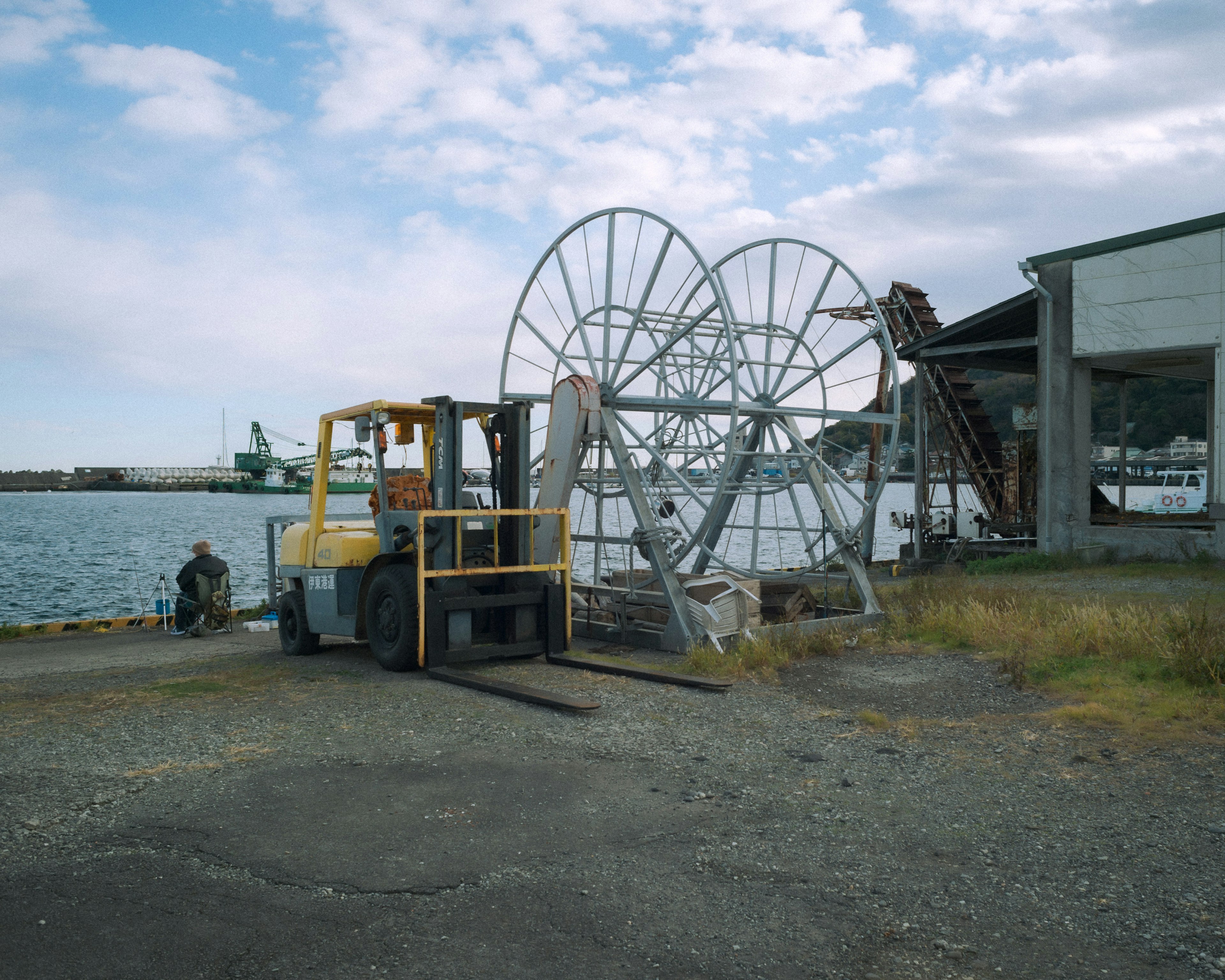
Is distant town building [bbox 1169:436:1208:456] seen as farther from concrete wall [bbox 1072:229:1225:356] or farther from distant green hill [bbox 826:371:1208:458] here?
concrete wall [bbox 1072:229:1225:356]

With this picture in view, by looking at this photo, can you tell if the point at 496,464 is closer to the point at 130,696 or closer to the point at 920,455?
the point at 130,696

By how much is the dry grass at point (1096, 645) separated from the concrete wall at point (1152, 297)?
7.09 m

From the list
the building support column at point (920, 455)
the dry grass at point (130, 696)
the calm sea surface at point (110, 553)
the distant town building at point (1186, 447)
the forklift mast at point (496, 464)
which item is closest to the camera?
the dry grass at point (130, 696)

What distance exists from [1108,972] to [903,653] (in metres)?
7.33

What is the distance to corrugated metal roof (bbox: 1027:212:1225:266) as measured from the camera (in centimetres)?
1797

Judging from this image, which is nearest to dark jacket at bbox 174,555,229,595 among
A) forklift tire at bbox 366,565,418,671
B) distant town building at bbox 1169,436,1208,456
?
forklift tire at bbox 366,565,418,671

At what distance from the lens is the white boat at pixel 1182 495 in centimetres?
3133

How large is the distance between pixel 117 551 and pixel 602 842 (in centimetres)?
5343

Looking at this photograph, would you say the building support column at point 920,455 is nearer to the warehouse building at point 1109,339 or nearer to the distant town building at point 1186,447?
the warehouse building at point 1109,339

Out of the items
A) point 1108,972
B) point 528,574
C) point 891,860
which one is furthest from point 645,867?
point 528,574

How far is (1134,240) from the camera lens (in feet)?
62.4

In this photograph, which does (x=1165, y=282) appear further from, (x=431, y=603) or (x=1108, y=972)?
(x=1108, y=972)

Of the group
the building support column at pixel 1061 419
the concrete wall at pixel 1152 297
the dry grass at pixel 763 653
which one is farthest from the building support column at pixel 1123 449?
the dry grass at pixel 763 653

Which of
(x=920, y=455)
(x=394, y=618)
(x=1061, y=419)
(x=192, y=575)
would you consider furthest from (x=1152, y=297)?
(x=192, y=575)
